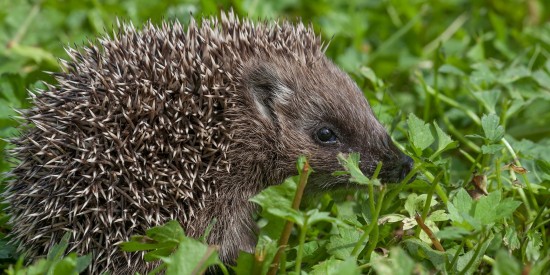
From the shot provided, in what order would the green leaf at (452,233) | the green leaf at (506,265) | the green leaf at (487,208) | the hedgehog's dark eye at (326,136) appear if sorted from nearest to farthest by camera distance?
the green leaf at (506,265) < the green leaf at (452,233) < the green leaf at (487,208) < the hedgehog's dark eye at (326,136)

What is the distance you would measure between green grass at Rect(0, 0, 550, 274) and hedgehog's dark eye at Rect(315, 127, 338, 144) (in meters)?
0.44

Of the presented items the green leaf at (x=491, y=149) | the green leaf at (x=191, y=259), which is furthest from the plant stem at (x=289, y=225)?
the green leaf at (x=491, y=149)

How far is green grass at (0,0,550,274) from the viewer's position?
3713mm

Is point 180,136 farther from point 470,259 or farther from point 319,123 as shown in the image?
point 470,259

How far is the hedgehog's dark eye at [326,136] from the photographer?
4594 millimetres

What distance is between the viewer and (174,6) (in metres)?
7.79

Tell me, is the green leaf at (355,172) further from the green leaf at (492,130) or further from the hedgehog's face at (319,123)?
the green leaf at (492,130)

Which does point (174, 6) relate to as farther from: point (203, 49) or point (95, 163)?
point (95, 163)

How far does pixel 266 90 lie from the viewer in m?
4.59

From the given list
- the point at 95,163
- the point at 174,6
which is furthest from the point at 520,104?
the point at 174,6

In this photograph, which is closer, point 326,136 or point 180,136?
point 180,136

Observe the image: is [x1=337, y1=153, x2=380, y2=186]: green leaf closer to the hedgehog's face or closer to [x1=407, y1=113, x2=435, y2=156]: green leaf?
[x1=407, y1=113, x2=435, y2=156]: green leaf

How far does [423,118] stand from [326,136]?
65.8 inches

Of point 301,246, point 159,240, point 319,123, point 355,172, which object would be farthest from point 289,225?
point 319,123
